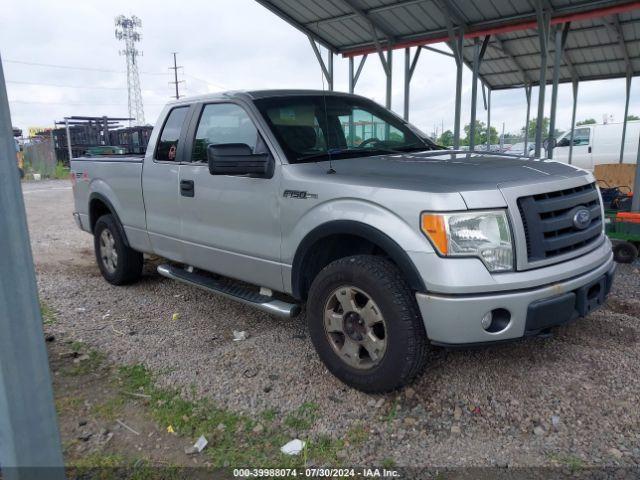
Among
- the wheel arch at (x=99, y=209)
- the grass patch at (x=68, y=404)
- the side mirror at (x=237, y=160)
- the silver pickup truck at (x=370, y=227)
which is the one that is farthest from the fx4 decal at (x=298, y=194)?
the wheel arch at (x=99, y=209)

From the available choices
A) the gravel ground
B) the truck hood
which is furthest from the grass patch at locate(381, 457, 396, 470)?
the truck hood

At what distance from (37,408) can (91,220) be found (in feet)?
14.7

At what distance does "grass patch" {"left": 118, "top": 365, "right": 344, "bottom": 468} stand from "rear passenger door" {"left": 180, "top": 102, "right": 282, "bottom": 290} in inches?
38.1

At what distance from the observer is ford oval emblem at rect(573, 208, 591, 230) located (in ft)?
9.87

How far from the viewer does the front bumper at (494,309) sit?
2637 mm

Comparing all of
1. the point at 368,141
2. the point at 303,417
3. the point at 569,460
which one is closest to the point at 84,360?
the point at 303,417

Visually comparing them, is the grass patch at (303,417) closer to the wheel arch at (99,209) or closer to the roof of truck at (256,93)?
the roof of truck at (256,93)

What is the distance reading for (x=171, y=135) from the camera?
15.2ft

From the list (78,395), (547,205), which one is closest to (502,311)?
(547,205)

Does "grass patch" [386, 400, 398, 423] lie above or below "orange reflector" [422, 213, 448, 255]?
below

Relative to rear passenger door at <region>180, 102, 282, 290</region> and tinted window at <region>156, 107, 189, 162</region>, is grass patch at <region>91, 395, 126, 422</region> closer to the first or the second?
rear passenger door at <region>180, 102, 282, 290</region>

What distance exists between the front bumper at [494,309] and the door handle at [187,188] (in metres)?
2.25

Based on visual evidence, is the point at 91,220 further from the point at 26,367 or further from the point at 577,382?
the point at 577,382

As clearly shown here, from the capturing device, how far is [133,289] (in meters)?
5.52
